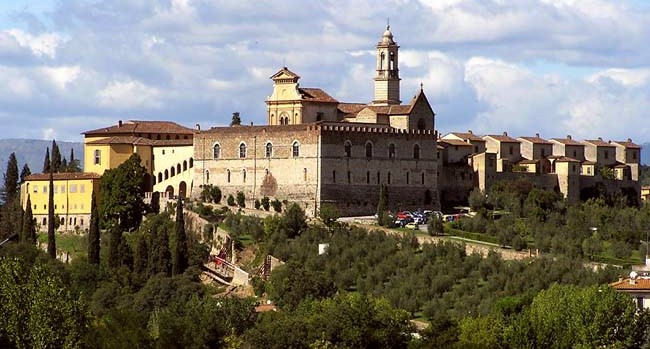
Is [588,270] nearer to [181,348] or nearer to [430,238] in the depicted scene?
[430,238]

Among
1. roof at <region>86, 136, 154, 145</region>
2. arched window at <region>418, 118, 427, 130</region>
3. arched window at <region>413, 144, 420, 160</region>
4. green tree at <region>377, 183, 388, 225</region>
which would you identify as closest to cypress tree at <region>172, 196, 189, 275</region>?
green tree at <region>377, 183, 388, 225</region>

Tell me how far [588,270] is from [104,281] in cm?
1968

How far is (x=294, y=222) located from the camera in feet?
261

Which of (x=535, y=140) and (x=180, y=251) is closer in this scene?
(x=180, y=251)

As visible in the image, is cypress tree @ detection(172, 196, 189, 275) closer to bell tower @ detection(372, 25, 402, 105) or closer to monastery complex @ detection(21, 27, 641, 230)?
monastery complex @ detection(21, 27, 641, 230)

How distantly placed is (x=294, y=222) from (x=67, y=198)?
1278 centimetres

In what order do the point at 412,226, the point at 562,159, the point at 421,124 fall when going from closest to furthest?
the point at 412,226, the point at 421,124, the point at 562,159

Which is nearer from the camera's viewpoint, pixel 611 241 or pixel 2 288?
pixel 2 288

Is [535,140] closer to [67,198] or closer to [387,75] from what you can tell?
[387,75]

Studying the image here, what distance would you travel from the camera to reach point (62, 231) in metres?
86.6

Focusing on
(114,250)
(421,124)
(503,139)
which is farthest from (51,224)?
(503,139)

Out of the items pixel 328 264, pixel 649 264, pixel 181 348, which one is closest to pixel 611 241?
pixel 649 264

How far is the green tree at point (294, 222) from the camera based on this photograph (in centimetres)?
7931

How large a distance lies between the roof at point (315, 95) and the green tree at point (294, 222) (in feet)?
24.5
